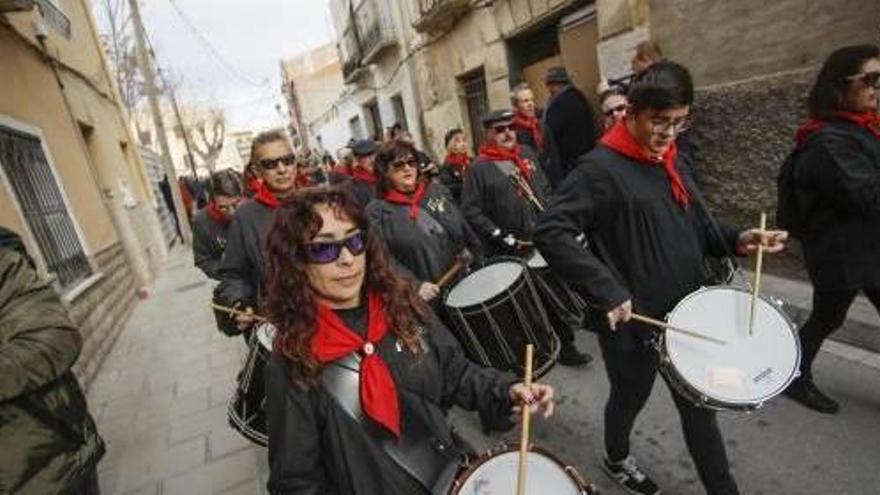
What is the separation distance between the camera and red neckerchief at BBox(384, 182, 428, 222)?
3.76 meters

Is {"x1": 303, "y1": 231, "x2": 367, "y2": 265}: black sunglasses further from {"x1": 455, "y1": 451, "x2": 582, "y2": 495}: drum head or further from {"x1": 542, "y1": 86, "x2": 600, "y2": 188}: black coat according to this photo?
{"x1": 542, "y1": 86, "x2": 600, "y2": 188}: black coat

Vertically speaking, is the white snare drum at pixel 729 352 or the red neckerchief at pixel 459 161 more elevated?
the red neckerchief at pixel 459 161

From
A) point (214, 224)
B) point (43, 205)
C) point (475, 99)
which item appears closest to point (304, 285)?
point (214, 224)

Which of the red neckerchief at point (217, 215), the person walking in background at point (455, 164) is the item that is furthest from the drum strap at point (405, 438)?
the person walking in background at point (455, 164)

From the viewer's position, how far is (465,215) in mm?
4512

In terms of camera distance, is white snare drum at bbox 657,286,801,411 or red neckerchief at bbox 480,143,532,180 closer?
white snare drum at bbox 657,286,801,411

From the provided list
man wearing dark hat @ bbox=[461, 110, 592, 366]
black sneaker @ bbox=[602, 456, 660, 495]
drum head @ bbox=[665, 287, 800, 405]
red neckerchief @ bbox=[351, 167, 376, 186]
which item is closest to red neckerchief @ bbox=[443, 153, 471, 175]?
red neckerchief @ bbox=[351, 167, 376, 186]

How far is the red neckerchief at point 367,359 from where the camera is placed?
5.49 feet

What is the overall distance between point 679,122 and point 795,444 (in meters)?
1.87

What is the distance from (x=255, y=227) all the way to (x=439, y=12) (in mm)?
8294

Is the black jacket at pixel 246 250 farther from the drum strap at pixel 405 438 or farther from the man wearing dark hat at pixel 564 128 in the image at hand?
the man wearing dark hat at pixel 564 128

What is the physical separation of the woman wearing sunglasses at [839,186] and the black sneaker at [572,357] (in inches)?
57.5

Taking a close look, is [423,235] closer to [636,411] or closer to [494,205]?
[494,205]

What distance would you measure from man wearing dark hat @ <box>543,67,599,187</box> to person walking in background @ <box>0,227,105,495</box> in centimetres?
430
